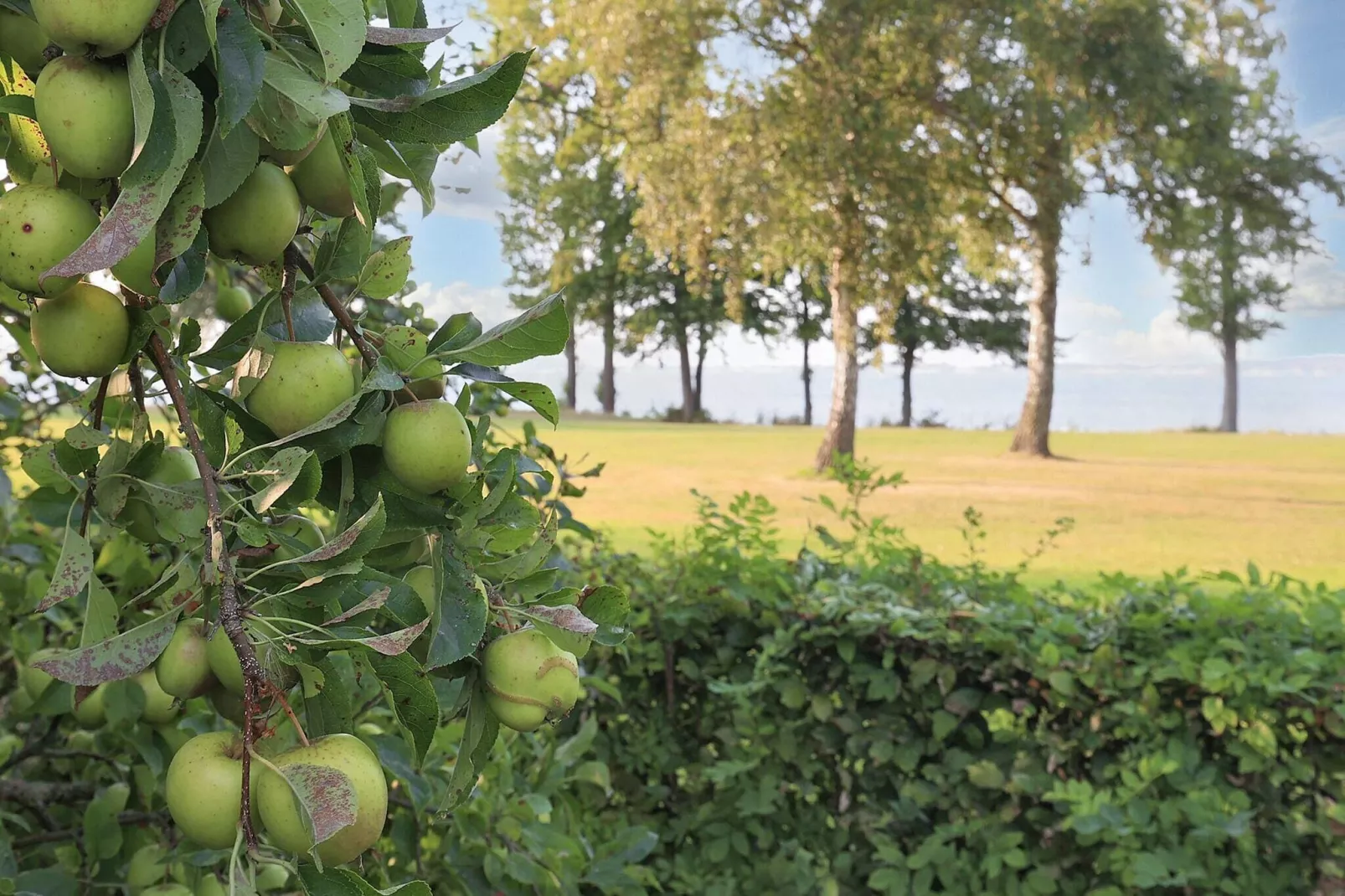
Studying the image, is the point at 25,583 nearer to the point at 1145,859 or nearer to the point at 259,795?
the point at 259,795

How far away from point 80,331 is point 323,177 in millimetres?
167

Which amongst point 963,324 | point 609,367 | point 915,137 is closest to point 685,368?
point 609,367

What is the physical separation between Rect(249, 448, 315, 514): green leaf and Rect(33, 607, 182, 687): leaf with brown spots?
0.26ft

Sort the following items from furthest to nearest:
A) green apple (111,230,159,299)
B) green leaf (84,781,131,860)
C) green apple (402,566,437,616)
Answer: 1. green leaf (84,781,131,860)
2. green apple (402,566,437,616)
3. green apple (111,230,159,299)

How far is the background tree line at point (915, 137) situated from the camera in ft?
34.7

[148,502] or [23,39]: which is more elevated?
[23,39]

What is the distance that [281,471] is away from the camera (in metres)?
0.55

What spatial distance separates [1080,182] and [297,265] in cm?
1300

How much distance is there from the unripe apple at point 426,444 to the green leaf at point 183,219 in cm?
15

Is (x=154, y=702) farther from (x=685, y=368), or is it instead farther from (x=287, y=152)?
(x=685, y=368)

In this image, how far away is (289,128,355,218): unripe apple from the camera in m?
0.59

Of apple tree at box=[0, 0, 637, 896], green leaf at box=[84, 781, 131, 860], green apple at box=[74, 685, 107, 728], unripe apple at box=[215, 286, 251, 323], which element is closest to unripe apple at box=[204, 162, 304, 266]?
apple tree at box=[0, 0, 637, 896]

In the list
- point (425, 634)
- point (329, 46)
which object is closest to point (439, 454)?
point (425, 634)

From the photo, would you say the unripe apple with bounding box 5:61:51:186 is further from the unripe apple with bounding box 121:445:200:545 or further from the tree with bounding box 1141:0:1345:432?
the tree with bounding box 1141:0:1345:432
